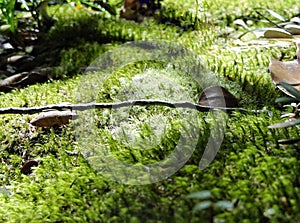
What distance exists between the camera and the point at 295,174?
3.55ft

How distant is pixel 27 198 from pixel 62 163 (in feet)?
0.59

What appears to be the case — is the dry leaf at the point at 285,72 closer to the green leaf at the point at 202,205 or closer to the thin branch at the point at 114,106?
the thin branch at the point at 114,106

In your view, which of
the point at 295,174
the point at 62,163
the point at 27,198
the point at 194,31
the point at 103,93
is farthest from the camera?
the point at 194,31

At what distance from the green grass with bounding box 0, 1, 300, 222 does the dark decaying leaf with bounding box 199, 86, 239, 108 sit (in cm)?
6

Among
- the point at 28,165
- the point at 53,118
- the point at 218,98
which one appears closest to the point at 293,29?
the point at 218,98

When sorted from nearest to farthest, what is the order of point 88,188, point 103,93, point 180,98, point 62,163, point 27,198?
point 88,188, point 27,198, point 62,163, point 180,98, point 103,93

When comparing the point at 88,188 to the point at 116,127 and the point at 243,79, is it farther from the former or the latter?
the point at 243,79

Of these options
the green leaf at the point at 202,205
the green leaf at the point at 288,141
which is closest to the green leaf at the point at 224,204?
the green leaf at the point at 202,205

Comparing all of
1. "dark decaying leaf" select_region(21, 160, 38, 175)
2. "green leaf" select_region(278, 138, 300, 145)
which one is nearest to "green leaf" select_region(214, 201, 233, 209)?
"green leaf" select_region(278, 138, 300, 145)

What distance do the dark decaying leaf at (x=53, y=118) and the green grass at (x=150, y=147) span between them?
3cm

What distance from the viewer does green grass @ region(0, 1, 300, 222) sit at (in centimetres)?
106

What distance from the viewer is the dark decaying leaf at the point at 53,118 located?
1690mm

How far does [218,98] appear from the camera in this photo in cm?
152

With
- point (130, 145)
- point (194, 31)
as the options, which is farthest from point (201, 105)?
point (194, 31)
